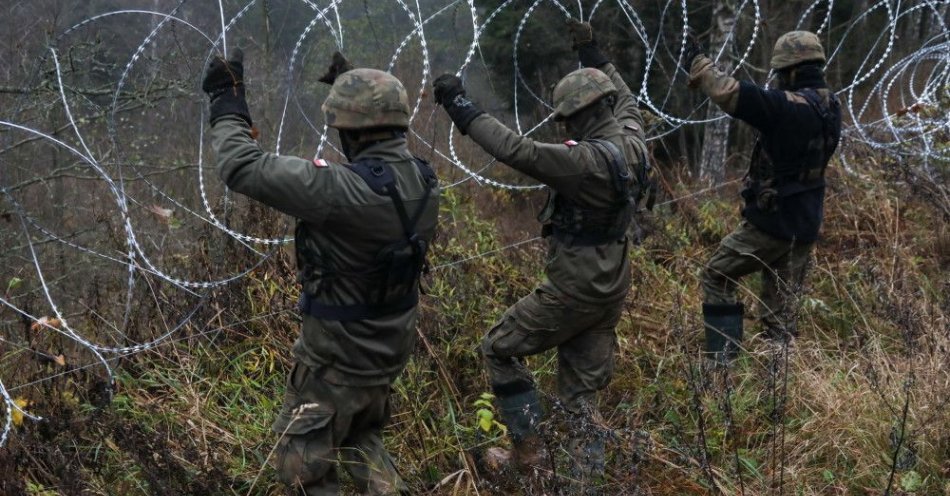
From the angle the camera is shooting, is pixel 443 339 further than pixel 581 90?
Yes

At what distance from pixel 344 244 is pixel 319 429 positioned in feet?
2.44

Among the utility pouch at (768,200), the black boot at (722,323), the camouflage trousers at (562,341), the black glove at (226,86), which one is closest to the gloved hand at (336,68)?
the black glove at (226,86)

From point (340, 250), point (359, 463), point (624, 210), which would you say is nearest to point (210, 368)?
point (359, 463)

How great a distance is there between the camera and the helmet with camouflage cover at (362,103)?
345 centimetres

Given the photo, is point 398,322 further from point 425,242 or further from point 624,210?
point 624,210

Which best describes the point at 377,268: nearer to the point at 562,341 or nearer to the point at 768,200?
the point at 562,341

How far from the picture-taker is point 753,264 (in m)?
5.55

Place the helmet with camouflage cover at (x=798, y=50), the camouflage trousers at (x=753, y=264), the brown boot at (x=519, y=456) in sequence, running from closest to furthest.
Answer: the brown boot at (x=519, y=456) → the helmet with camouflage cover at (x=798, y=50) → the camouflage trousers at (x=753, y=264)

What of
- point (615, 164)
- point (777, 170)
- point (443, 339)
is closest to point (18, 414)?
point (443, 339)

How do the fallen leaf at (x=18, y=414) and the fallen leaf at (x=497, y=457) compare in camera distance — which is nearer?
the fallen leaf at (x=18, y=414)

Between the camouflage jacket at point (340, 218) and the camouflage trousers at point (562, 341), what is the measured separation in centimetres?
82

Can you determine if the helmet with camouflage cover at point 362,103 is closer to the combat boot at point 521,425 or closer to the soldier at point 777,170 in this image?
the combat boot at point 521,425

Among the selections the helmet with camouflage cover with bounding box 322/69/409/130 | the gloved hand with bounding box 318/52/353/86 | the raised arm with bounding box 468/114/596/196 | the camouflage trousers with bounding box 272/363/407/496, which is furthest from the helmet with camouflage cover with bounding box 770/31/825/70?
the camouflage trousers with bounding box 272/363/407/496

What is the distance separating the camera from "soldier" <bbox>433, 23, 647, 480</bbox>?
13.3 feet
